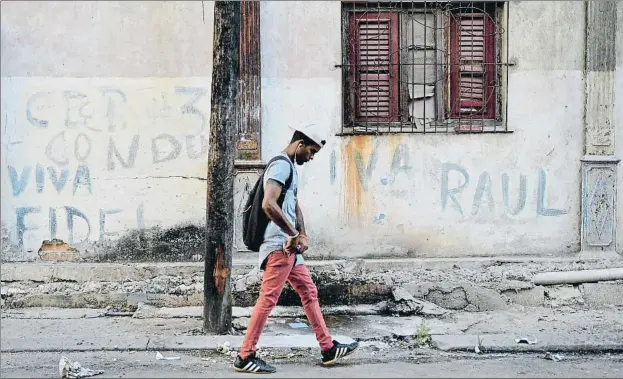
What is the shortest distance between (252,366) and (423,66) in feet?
13.3

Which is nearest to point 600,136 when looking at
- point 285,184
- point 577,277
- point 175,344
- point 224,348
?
point 577,277

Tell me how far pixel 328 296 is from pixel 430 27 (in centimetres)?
294

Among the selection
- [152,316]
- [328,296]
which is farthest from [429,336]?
[152,316]

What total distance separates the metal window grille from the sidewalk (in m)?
2.00

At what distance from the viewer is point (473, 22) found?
8734mm

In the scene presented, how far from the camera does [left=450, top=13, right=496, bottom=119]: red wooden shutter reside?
8.73 metres

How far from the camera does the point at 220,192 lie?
23.4 feet

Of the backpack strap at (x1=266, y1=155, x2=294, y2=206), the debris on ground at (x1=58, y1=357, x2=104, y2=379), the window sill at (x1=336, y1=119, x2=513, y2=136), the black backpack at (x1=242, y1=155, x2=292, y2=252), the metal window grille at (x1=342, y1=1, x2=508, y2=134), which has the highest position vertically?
the metal window grille at (x1=342, y1=1, x2=508, y2=134)

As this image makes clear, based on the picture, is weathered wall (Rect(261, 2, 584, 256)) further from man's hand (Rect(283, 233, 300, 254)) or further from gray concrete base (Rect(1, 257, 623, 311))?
man's hand (Rect(283, 233, 300, 254))

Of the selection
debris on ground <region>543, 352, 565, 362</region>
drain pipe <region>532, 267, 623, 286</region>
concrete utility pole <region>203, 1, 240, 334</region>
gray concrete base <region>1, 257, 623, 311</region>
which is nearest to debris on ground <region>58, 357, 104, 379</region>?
concrete utility pole <region>203, 1, 240, 334</region>

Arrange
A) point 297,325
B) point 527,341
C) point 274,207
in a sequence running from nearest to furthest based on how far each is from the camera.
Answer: point 274,207 → point 527,341 → point 297,325

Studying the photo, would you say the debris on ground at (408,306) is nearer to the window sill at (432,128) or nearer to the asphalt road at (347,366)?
the asphalt road at (347,366)

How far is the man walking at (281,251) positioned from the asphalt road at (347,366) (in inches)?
9.6

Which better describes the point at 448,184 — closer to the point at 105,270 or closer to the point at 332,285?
the point at 332,285
